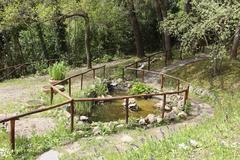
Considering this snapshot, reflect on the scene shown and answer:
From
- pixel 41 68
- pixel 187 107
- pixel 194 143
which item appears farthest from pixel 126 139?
pixel 41 68

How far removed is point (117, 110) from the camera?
47.7 feet

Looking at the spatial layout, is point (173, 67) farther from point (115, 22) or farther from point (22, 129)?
point (22, 129)

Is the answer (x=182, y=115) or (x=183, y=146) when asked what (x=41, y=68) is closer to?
(x=182, y=115)

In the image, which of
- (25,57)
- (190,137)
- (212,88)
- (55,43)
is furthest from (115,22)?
(190,137)

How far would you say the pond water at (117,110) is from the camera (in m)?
13.5

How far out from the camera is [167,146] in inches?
288

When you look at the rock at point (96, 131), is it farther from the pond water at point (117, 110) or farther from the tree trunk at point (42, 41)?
the tree trunk at point (42, 41)

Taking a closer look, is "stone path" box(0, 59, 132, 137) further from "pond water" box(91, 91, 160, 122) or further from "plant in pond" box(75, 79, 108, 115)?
"pond water" box(91, 91, 160, 122)

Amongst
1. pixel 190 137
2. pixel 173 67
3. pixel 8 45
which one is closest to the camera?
pixel 190 137

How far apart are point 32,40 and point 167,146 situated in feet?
73.8

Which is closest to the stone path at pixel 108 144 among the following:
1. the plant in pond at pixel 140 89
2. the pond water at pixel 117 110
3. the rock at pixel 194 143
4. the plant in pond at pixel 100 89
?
the rock at pixel 194 143

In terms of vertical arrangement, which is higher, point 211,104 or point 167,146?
point 167,146

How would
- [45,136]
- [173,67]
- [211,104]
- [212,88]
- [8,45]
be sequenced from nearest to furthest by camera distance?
[45,136] < [211,104] < [212,88] < [173,67] < [8,45]

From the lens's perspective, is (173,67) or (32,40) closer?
(173,67)
